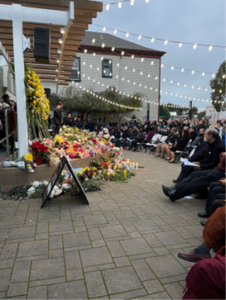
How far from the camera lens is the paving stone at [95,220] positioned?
123 inches

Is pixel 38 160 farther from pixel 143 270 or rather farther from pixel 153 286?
pixel 153 286

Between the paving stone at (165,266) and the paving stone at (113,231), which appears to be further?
the paving stone at (113,231)

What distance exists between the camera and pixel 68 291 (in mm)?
1873

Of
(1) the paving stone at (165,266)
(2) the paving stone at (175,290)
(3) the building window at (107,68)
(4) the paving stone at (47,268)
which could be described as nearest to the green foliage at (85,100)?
(3) the building window at (107,68)

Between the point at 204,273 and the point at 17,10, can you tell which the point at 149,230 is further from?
the point at 17,10

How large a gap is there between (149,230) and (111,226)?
536mm

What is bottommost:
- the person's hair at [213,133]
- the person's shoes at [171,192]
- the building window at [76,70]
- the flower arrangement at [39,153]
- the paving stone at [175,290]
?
the paving stone at [175,290]

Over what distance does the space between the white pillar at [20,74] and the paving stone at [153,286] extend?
3.62 meters

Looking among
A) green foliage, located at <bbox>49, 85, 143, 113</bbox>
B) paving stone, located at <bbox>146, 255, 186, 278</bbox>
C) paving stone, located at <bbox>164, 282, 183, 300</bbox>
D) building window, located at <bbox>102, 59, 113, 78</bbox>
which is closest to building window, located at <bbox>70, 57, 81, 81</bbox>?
green foliage, located at <bbox>49, 85, 143, 113</bbox>

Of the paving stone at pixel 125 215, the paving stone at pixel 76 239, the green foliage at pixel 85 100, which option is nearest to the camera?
the paving stone at pixel 76 239

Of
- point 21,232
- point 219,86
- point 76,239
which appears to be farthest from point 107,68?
point 76,239

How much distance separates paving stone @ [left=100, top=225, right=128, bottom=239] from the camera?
2818 mm

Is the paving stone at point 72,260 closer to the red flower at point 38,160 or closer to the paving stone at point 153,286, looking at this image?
the paving stone at point 153,286

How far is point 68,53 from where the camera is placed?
757 cm
